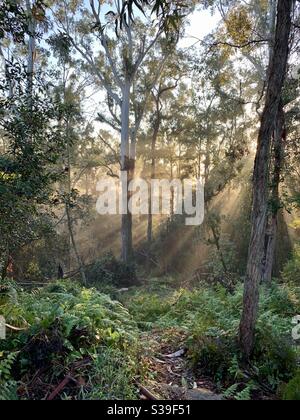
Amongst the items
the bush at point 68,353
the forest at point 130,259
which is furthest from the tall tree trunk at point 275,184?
the bush at point 68,353

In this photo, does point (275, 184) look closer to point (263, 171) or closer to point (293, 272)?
point (293, 272)

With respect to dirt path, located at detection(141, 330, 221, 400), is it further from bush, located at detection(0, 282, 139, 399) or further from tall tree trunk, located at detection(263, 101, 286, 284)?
tall tree trunk, located at detection(263, 101, 286, 284)

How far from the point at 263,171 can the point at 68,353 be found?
3007 mm

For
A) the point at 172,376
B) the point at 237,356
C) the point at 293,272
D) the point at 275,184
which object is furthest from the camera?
the point at 293,272

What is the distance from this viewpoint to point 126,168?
2022 centimetres

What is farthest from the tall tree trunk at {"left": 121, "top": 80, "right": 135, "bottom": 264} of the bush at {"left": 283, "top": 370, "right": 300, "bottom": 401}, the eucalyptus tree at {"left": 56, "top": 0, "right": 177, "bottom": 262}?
the bush at {"left": 283, "top": 370, "right": 300, "bottom": 401}

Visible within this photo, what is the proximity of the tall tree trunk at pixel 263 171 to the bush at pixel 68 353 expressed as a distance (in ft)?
4.83

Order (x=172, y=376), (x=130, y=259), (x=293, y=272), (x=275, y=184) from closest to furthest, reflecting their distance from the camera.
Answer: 1. (x=172, y=376)
2. (x=275, y=184)
3. (x=293, y=272)
4. (x=130, y=259)

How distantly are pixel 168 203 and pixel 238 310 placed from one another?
865 inches

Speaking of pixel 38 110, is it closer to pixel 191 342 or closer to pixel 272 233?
pixel 191 342

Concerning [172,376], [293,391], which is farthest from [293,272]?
[293,391]

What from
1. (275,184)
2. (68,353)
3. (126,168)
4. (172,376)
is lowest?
(172,376)

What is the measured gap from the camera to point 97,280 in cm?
1714

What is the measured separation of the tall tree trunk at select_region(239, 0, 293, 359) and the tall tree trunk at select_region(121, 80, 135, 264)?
15260 mm
